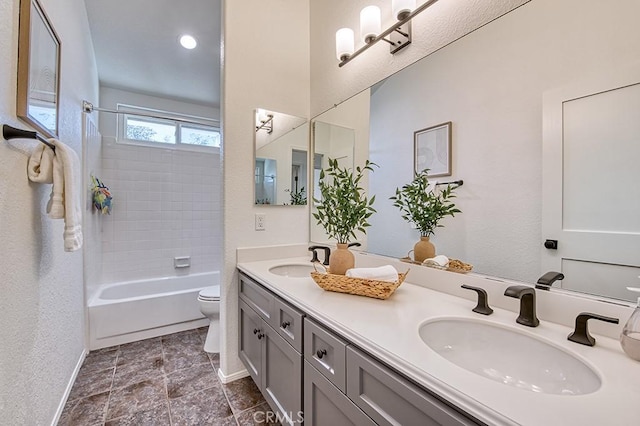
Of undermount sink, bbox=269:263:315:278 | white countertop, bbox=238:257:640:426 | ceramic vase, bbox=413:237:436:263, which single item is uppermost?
ceramic vase, bbox=413:237:436:263

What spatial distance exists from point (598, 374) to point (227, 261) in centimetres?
164

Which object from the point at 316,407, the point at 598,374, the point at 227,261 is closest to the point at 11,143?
the point at 227,261

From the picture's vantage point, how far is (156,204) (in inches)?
124

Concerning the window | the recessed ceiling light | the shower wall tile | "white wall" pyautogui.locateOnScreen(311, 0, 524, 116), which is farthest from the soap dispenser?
the window

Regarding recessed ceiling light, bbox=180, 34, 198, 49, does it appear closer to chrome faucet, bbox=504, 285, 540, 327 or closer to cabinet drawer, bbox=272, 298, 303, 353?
cabinet drawer, bbox=272, 298, 303, 353

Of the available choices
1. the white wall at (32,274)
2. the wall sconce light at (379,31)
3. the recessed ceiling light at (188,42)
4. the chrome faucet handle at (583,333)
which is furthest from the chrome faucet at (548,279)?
the recessed ceiling light at (188,42)

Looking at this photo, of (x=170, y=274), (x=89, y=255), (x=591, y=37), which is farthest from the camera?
(x=170, y=274)

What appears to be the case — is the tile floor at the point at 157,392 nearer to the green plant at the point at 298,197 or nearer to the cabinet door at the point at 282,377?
the cabinet door at the point at 282,377

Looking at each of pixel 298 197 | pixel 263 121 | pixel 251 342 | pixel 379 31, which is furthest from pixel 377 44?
pixel 251 342

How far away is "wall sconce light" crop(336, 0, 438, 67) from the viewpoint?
121cm

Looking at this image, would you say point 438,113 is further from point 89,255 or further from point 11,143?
point 89,255

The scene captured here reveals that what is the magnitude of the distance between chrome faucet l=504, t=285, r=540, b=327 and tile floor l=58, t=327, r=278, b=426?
1375 mm

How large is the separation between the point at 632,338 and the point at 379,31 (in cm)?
151

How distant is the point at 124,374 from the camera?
188cm
